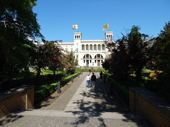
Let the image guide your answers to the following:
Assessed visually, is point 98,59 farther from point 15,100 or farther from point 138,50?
point 15,100

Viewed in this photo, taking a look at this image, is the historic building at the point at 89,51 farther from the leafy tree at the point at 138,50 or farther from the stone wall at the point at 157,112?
the stone wall at the point at 157,112

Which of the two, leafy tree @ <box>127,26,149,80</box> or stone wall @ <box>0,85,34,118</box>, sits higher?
leafy tree @ <box>127,26,149,80</box>

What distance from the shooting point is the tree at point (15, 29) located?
4.40 m

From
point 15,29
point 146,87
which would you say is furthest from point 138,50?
point 15,29

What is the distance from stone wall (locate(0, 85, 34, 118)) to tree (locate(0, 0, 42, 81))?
1213 mm

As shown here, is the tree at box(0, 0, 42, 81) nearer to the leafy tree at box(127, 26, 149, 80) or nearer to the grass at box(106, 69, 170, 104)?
the grass at box(106, 69, 170, 104)

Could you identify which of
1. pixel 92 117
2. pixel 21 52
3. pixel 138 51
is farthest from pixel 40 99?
pixel 138 51

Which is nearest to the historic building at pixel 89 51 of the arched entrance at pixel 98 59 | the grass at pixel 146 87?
the arched entrance at pixel 98 59

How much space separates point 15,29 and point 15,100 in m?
3.31

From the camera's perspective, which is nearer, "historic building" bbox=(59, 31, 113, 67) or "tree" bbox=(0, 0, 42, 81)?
"tree" bbox=(0, 0, 42, 81)

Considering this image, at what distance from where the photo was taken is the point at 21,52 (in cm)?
466

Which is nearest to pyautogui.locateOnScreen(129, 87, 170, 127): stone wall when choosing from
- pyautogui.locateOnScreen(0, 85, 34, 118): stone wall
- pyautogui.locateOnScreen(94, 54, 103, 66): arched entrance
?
pyautogui.locateOnScreen(0, 85, 34, 118): stone wall

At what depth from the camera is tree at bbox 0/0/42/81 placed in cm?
440

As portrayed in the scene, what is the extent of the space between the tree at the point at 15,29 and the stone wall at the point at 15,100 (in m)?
1.21
